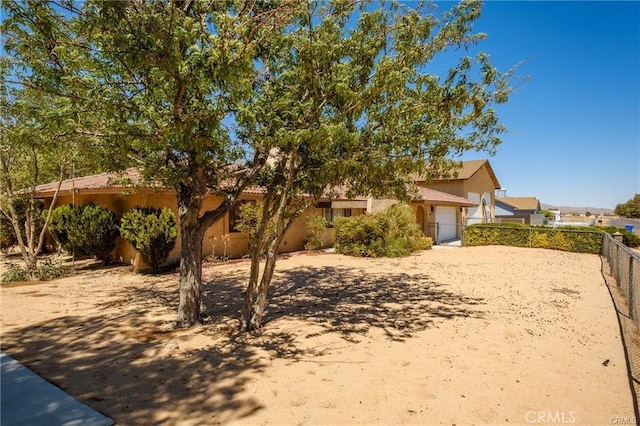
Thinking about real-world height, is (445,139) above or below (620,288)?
above

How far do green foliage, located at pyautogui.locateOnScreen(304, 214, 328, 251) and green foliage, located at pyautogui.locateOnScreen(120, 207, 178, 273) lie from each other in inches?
289

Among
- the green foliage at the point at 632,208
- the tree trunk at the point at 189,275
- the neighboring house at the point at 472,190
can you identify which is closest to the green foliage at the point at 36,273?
the tree trunk at the point at 189,275

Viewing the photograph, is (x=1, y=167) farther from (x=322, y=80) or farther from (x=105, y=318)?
(x=322, y=80)

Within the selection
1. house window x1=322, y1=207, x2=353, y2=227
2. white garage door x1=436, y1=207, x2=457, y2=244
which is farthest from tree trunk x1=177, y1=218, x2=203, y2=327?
white garage door x1=436, y1=207, x2=457, y2=244

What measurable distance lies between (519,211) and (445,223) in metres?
31.8

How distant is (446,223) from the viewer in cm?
2823

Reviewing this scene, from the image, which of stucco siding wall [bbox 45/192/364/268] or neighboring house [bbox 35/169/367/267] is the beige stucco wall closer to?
neighboring house [bbox 35/169/367/267]

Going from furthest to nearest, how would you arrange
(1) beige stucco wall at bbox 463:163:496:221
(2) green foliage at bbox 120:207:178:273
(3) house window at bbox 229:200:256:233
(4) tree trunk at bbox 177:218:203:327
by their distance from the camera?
1. (1) beige stucco wall at bbox 463:163:496:221
2. (3) house window at bbox 229:200:256:233
3. (2) green foliage at bbox 120:207:178:273
4. (4) tree trunk at bbox 177:218:203:327

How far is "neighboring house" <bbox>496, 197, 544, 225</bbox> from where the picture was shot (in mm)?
43547

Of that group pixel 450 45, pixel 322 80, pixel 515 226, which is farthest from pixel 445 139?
pixel 515 226

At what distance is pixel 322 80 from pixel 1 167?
454 inches

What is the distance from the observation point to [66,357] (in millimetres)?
5250

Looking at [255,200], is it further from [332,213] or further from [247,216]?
[332,213]

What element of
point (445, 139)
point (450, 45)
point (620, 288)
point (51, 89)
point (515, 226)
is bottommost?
point (620, 288)
